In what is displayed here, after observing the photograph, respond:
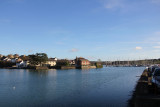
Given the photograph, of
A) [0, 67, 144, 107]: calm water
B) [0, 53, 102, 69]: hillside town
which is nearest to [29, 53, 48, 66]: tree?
[0, 53, 102, 69]: hillside town

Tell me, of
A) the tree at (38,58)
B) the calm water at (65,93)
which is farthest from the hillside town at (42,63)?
the calm water at (65,93)

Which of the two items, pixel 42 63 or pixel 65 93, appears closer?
pixel 65 93

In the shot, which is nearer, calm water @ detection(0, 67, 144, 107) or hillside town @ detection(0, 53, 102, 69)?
calm water @ detection(0, 67, 144, 107)

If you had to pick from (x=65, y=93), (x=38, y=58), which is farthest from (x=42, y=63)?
(x=65, y=93)

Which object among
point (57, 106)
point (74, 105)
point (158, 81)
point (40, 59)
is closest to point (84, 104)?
point (74, 105)

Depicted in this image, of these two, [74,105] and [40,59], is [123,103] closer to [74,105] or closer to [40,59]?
[74,105]

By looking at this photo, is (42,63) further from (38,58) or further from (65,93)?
(65,93)

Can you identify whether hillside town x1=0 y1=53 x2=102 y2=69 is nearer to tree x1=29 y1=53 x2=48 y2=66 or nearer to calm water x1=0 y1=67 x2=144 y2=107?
tree x1=29 y1=53 x2=48 y2=66

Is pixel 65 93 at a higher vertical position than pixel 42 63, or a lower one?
lower

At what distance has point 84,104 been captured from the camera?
2028cm

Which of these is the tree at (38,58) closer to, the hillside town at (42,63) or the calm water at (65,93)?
the hillside town at (42,63)

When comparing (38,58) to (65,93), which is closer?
(65,93)

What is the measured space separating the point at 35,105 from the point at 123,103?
33.2 feet

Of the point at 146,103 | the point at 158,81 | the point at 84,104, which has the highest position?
the point at 158,81
